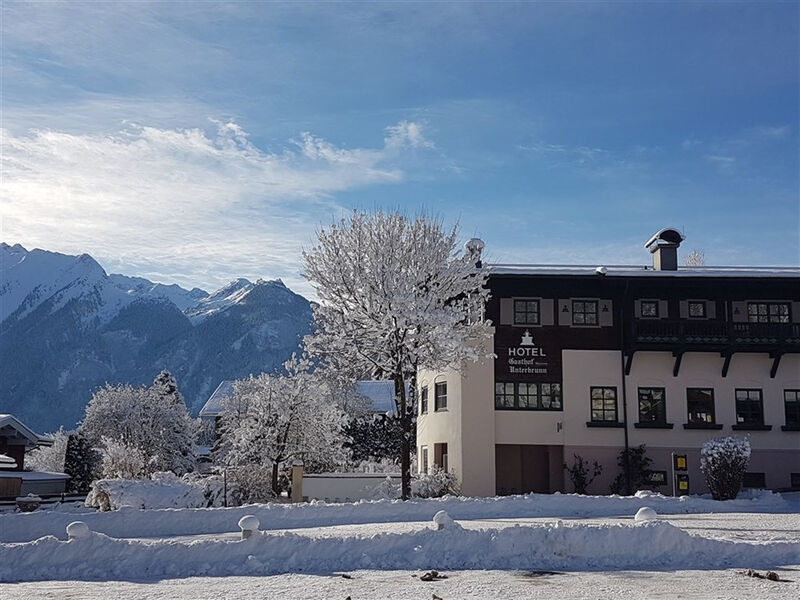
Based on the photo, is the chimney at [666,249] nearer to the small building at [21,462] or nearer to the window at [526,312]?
the window at [526,312]

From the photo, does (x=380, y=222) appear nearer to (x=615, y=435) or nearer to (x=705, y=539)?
(x=615, y=435)

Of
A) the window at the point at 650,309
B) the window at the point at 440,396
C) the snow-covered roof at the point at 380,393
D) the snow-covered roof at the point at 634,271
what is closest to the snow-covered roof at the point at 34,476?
the window at the point at 440,396

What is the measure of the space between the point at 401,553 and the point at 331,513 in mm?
8623

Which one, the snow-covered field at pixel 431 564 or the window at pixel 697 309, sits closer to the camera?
the snow-covered field at pixel 431 564

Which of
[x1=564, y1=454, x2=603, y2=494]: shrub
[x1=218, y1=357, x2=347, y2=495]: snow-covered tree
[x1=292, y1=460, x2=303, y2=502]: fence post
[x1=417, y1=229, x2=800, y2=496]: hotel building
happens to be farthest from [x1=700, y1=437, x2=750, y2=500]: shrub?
[x1=218, y1=357, x2=347, y2=495]: snow-covered tree

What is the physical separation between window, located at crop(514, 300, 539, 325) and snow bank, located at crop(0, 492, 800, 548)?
35.3 feet

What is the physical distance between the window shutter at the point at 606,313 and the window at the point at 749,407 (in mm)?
6246

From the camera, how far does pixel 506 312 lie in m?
35.0

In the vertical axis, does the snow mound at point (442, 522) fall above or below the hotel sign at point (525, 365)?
below

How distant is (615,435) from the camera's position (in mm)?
34031

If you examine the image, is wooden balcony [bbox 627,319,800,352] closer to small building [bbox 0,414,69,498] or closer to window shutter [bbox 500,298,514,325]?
window shutter [bbox 500,298,514,325]

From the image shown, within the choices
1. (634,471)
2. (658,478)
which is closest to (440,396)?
(634,471)

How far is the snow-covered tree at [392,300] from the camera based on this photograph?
29.0m

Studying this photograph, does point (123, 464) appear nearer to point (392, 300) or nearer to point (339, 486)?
point (339, 486)
